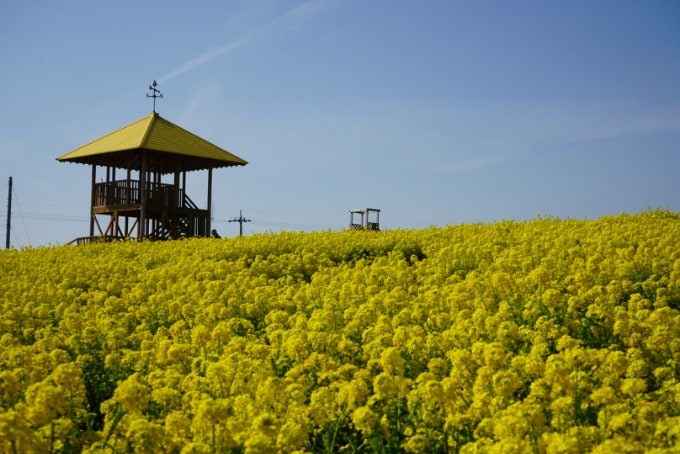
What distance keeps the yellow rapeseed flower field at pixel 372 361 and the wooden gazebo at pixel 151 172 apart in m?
15.1

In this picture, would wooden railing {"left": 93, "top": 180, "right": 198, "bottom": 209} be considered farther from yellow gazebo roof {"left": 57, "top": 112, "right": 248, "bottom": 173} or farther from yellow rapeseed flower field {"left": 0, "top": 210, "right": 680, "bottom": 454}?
yellow rapeseed flower field {"left": 0, "top": 210, "right": 680, "bottom": 454}

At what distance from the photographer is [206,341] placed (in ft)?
20.4

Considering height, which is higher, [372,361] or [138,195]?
[138,195]

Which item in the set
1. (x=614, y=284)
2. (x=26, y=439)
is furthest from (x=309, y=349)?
(x=614, y=284)

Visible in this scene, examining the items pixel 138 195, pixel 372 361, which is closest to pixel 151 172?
pixel 138 195

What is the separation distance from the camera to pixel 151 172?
91.5 feet

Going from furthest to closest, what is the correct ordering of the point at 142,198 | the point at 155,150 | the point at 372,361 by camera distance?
the point at 142,198 < the point at 155,150 < the point at 372,361

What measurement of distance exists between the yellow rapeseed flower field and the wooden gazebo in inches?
594

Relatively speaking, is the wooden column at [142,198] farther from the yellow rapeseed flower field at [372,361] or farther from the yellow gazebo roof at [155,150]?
the yellow rapeseed flower field at [372,361]

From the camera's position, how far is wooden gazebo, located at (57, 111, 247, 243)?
2573 cm

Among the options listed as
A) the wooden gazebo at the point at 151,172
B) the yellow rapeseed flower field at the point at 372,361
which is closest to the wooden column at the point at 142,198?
the wooden gazebo at the point at 151,172

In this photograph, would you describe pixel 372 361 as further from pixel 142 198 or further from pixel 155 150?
pixel 142 198

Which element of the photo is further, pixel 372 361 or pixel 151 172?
pixel 151 172

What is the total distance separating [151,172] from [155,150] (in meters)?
3.17
